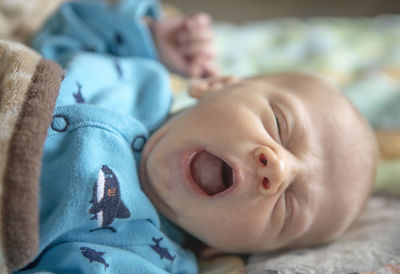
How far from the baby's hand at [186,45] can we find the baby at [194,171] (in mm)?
378

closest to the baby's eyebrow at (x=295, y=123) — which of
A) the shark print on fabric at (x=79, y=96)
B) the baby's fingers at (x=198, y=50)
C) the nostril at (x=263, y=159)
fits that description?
the nostril at (x=263, y=159)

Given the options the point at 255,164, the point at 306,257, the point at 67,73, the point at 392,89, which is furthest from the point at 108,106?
the point at 392,89

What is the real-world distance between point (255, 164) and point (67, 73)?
45 centimetres

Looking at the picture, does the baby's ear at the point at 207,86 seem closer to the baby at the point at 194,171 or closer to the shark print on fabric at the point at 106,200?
the baby at the point at 194,171

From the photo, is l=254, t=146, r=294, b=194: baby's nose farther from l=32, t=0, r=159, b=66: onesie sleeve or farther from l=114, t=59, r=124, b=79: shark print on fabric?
l=32, t=0, r=159, b=66: onesie sleeve

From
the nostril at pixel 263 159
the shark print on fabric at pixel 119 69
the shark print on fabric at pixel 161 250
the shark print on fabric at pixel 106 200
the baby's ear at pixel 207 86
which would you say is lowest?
the shark print on fabric at pixel 161 250

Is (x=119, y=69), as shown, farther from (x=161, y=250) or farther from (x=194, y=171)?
(x=161, y=250)

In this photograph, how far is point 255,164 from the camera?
2.59ft

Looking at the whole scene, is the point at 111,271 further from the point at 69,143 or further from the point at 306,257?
the point at 306,257

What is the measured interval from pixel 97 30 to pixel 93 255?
0.77m

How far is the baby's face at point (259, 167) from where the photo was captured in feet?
2.64

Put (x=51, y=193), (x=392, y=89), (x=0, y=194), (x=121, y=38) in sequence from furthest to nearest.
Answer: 1. (x=392, y=89)
2. (x=121, y=38)
3. (x=51, y=193)
4. (x=0, y=194)

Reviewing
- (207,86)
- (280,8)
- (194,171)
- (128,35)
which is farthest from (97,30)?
(280,8)

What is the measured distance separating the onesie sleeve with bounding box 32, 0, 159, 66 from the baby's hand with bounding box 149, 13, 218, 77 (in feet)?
0.32
